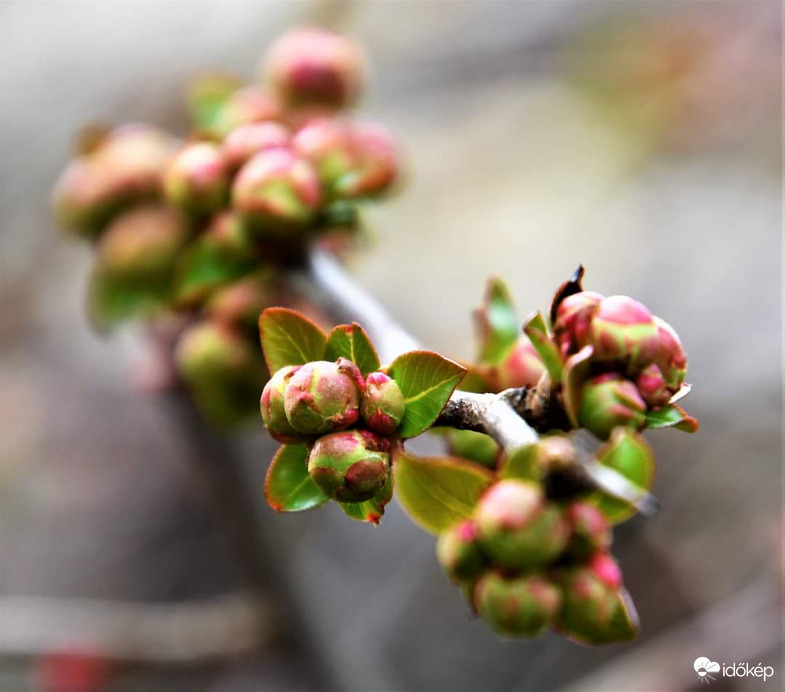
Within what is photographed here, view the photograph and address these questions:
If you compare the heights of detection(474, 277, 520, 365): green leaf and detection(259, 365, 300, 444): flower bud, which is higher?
detection(259, 365, 300, 444): flower bud

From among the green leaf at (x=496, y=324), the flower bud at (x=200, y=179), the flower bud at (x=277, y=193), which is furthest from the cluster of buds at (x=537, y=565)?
the flower bud at (x=200, y=179)

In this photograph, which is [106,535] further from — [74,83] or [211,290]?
[211,290]

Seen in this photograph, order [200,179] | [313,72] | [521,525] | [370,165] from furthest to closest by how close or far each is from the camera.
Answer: [313,72] → [370,165] → [200,179] → [521,525]

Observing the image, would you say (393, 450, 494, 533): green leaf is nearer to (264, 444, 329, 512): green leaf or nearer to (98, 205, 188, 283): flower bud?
(264, 444, 329, 512): green leaf

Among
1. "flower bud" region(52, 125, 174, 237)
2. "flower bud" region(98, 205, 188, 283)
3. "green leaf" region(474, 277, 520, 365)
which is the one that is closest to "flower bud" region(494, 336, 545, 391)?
"green leaf" region(474, 277, 520, 365)

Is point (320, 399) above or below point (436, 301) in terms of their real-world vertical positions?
above

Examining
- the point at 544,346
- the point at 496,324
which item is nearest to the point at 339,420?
the point at 544,346

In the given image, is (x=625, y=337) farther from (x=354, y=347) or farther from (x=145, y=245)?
(x=145, y=245)

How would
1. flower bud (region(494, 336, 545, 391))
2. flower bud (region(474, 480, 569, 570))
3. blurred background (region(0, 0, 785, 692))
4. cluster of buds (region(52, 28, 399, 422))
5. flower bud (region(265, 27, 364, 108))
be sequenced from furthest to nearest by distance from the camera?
blurred background (region(0, 0, 785, 692)) < flower bud (region(265, 27, 364, 108)) < cluster of buds (region(52, 28, 399, 422)) < flower bud (region(494, 336, 545, 391)) < flower bud (region(474, 480, 569, 570))
